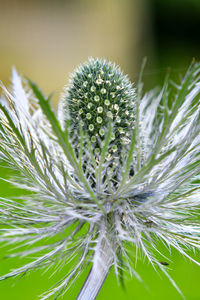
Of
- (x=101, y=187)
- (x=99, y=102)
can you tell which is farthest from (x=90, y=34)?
(x=101, y=187)

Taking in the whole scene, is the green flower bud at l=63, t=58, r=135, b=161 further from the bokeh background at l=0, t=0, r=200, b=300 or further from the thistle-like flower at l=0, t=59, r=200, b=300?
the bokeh background at l=0, t=0, r=200, b=300

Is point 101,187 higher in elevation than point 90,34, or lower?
lower

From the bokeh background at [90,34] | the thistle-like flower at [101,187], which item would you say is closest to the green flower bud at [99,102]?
the thistle-like flower at [101,187]

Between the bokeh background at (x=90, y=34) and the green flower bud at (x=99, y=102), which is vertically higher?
the bokeh background at (x=90, y=34)

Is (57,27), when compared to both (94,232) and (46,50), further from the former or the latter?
(94,232)

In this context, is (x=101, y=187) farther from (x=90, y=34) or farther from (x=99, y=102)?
(x=90, y=34)

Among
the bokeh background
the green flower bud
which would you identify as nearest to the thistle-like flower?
the green flower bud

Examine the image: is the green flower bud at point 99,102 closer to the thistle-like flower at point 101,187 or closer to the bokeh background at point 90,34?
the thistle-like flower at point 101,187

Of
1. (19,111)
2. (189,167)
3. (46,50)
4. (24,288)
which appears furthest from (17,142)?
(46,50)

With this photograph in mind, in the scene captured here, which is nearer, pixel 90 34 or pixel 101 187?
pixel 101 187
